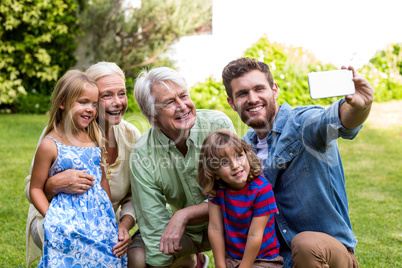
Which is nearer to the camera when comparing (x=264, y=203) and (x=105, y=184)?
(x=264, y=203)

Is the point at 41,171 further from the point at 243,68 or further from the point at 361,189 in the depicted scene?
the point at 361,189

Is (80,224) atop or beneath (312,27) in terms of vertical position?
beneath

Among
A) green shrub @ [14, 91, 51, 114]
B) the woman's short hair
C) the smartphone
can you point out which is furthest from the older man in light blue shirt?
green shrub @ [14, 91, 51, 114]

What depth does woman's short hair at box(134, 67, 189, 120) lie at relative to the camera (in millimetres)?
2975

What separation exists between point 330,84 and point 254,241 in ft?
3.21

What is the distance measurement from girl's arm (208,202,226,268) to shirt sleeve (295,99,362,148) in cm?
64

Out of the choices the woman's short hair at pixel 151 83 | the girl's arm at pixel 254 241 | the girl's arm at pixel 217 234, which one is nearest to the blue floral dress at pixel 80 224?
the woman's short hair at pixel 151 83

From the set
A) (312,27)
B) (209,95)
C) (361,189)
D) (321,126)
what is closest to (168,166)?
(321,126)

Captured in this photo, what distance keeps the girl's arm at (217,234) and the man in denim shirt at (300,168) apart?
35cm

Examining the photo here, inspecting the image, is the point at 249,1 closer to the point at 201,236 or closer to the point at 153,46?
the point at 153,46

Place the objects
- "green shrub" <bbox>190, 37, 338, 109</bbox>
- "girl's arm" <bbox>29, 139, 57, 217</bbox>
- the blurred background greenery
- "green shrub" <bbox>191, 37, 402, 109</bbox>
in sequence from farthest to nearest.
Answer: the blurred background greenery
"green shrub" <bbox>191, 37, 402, 109</bbox>
"green shrub" <bbox>190, 37, 338, 109</bbox>
"girl's arm" <bbox>29, 139, 57, 217</bbox>

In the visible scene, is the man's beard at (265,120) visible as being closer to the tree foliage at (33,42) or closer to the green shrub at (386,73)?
the green shrub at (386,73)

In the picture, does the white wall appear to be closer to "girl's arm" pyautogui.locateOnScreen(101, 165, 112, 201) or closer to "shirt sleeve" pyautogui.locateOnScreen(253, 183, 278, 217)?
"girl's arm" pyautogui.locateOnScreen(101, 165, 112, 201)

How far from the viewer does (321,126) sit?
2.44 metres
